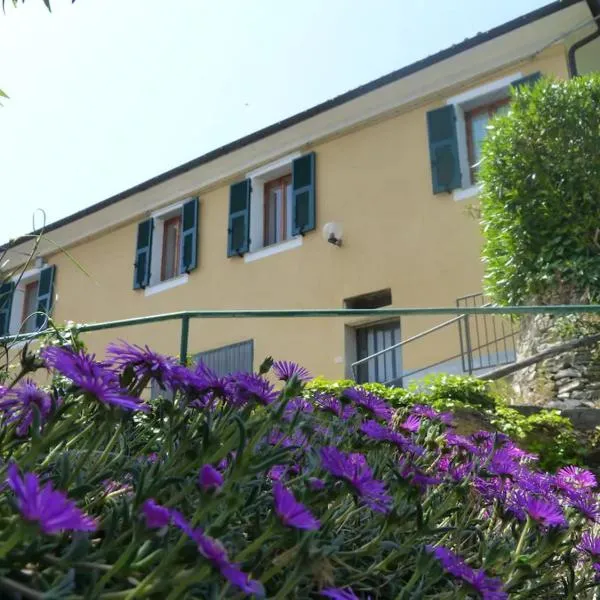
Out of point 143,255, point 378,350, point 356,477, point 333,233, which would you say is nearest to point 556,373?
point 378,350

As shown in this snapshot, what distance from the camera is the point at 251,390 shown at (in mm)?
1179

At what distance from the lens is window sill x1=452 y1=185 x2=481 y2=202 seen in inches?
357

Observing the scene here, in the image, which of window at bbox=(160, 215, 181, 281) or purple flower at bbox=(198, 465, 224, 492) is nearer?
purple flower at bbox=(198, 465, 224, 492)

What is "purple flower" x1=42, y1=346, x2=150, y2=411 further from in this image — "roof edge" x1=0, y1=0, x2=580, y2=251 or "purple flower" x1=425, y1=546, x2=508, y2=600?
"roof edge" x1=0, y1=0, x2=580, y2=251

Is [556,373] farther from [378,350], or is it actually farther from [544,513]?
[544,513]

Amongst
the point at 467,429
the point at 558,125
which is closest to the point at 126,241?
the point at 558,125

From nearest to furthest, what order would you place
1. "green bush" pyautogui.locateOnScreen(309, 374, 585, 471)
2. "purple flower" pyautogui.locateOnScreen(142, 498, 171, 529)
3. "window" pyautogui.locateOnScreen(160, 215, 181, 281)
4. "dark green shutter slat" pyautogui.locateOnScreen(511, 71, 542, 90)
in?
"purple flower" pyautogui.locateOnScreen(142, 498, 171, 529) < "green bush" pyautogui.locateOnScreen(309, 374, 585, 471) < "dark green shutter slat" pyautogui.locateOnScreen(511, 71, 542, 90) < "window" pyautogui.locateOnScreen(160, 215, 181, 281)

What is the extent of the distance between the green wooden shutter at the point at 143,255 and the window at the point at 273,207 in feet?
6.65

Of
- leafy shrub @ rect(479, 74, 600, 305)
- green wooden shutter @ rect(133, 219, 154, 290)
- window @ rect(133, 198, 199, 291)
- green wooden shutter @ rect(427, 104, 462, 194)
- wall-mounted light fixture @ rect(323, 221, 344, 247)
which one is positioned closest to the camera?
leafy shrub @ rect(479, 74, 600, 305)

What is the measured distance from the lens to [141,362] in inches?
41.9

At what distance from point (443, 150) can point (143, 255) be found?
19.6 feet

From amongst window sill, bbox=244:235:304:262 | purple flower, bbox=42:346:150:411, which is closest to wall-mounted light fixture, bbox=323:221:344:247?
window sill, bbox=244:235:304:262

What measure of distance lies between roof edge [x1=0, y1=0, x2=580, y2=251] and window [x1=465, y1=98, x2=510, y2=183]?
0.79 m

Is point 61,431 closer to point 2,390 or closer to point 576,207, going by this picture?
point 2,390
